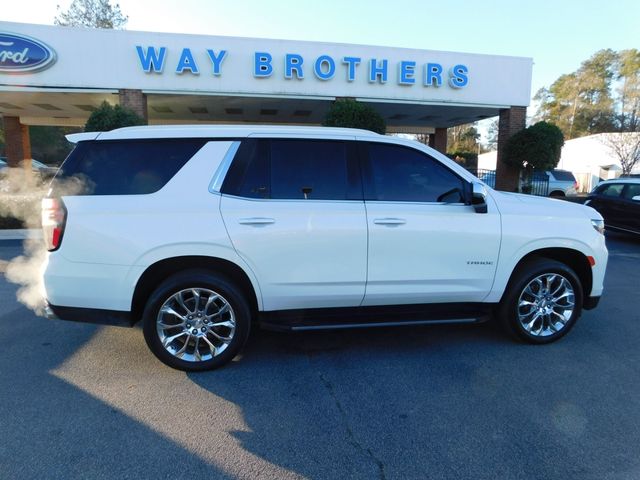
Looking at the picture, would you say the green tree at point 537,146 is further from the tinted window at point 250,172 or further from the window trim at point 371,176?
the tinted window at point 250,172

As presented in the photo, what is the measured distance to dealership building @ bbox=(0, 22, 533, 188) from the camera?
42.1 ft

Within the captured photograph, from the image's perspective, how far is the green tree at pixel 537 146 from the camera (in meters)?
14.8

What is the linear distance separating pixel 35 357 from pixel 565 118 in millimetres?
69811

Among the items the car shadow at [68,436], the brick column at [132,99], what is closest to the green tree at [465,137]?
the brick column at [132,99]

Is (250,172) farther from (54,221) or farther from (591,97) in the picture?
(591,97)

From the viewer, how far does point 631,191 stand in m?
10.0

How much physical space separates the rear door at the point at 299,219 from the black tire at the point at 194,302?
24 centimetres

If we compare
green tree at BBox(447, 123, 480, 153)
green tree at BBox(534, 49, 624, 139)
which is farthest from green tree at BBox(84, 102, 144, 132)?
green tree at BBox(447, 123, 480, 153)

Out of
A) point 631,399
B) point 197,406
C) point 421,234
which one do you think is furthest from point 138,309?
point 631,399

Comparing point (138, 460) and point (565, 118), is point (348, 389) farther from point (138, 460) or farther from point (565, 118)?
point (565, 118)

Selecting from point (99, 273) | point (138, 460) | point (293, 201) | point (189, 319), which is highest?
point (293, 201)

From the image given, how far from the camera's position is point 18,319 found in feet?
15.4

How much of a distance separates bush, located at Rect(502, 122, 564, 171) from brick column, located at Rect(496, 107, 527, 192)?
1.50 ft

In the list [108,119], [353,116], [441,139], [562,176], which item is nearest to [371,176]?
[353,116]
